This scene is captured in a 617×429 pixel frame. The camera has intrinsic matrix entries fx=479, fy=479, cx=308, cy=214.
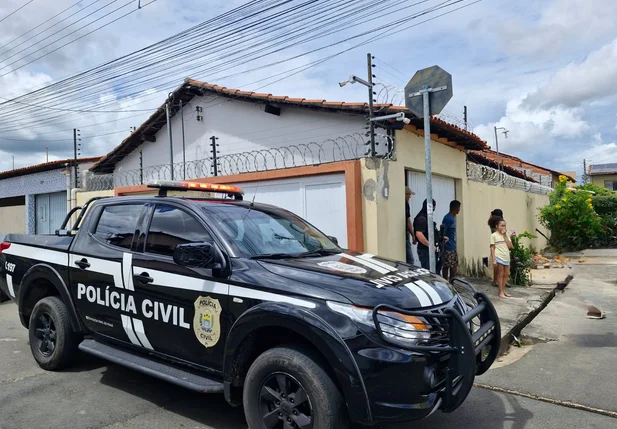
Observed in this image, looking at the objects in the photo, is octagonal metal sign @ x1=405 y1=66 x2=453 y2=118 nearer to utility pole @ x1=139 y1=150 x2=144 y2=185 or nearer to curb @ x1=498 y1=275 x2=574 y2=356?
curb @ x1=498 y1=275 x2=574 y2=356

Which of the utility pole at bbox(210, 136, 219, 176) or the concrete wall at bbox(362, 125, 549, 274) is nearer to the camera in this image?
the concrete wall at bbox(362, 125, 549, 274)

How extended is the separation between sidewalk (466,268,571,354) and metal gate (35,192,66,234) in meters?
12.8

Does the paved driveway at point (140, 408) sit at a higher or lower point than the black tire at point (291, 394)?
lower

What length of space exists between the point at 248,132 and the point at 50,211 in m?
9.24

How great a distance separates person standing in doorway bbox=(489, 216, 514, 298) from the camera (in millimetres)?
8234

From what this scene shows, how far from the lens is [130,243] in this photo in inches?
158

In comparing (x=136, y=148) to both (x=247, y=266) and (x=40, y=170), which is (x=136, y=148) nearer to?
(x=40, y=170)

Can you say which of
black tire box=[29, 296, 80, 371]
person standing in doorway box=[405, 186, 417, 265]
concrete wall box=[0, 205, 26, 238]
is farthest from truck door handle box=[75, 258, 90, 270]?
concrete wall box=[0, 205, 26, 238]

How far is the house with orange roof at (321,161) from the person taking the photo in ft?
24.7

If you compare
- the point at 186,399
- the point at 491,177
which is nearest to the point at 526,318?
the point at 186,399

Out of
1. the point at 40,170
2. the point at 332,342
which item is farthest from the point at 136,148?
the point at 332,342

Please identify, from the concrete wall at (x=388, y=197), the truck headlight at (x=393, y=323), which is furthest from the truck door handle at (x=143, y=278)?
the concrete wall at (x=388, y=197)

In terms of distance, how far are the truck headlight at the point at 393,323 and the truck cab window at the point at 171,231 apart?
133 cm

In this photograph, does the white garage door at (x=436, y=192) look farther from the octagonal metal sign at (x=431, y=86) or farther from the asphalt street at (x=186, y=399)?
the asphalt street at (x=186, y=399)
